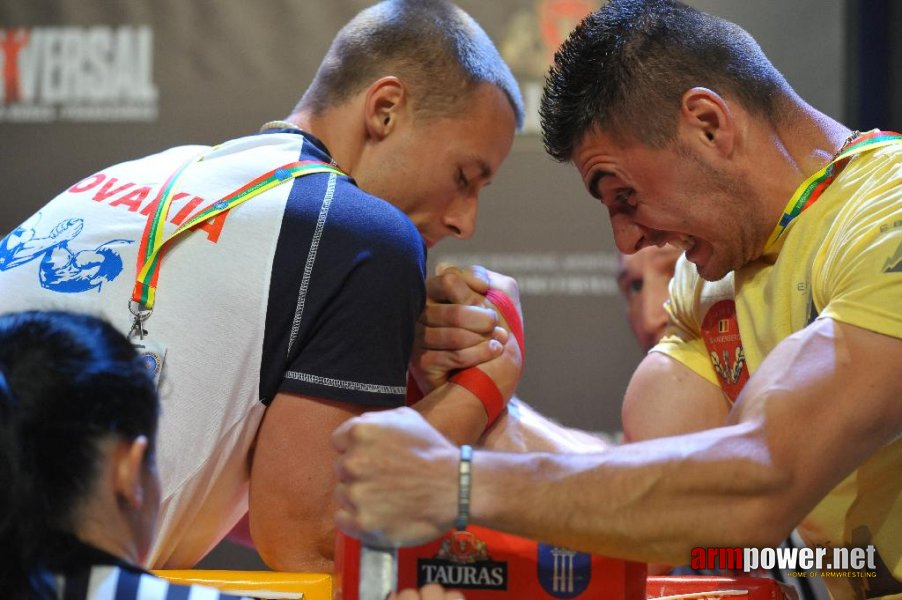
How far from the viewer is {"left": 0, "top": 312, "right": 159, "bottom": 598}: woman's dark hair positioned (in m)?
1.12

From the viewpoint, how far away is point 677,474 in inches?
51.1

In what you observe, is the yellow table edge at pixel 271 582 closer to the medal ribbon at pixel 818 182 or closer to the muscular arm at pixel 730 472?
the muscular arm at pixel 730 472

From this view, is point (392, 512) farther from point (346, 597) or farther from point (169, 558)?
point (169, 558)

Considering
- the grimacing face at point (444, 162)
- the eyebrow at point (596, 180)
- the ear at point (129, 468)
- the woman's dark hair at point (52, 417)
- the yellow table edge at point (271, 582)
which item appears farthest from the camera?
the grimacing face at point (444, 162)

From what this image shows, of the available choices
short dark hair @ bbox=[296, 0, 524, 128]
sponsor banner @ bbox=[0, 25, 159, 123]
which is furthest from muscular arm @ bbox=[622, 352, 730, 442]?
sponsor banner @ bbox=[0, 25, 159, 123]

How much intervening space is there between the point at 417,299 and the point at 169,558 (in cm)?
55

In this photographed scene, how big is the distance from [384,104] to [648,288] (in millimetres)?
1387

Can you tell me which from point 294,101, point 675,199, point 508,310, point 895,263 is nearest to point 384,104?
point 508,310

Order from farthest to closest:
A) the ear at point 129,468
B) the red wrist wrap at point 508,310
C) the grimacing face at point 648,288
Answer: the grimacing face at point 648,288, the red wrist wrap at point 508,310, the ear at point 129,468

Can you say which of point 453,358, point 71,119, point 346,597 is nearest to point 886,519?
point 453,358

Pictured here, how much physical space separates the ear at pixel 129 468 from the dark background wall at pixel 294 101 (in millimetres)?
2393

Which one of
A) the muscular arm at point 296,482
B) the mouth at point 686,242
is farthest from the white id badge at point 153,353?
the mouth at point 686,242

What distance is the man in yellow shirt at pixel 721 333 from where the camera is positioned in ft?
4.19

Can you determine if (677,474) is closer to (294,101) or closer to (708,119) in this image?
(708,119)
